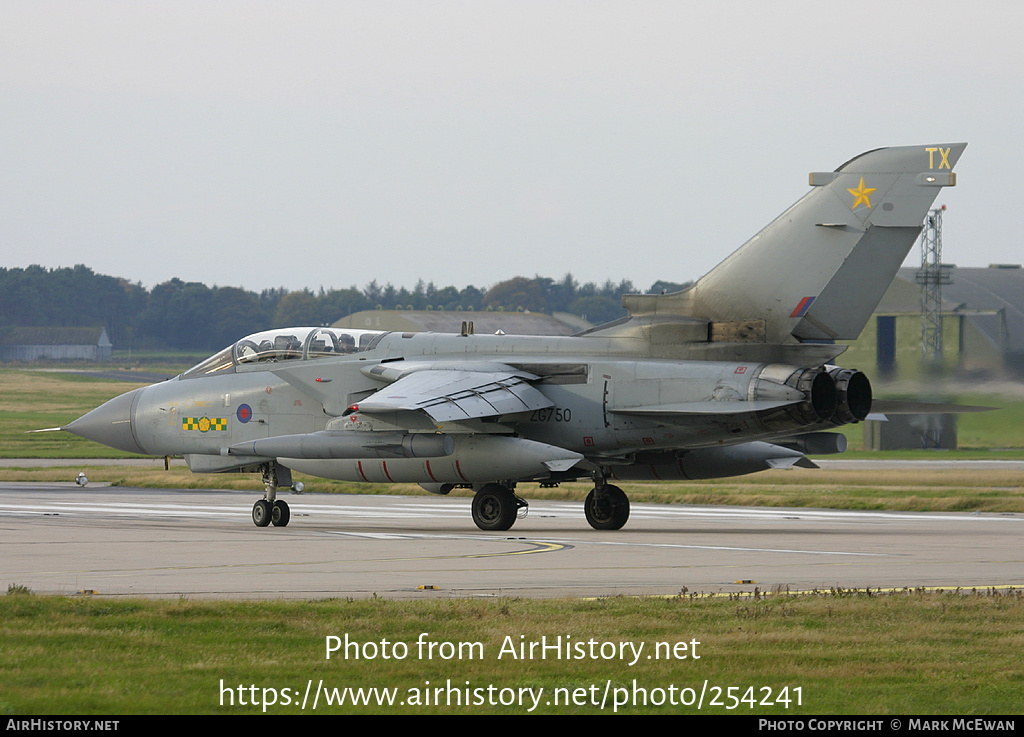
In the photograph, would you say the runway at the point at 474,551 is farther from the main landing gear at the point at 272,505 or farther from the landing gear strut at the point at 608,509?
the main landing gear at the point at 272,505

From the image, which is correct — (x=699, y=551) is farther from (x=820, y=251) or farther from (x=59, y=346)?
(x=59, y=346)

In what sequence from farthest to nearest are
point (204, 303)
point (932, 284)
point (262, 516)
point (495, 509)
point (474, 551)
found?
point (204, 303) → point (932, 284) → point (262, 516) → point (495, 509) → point (474, 551)

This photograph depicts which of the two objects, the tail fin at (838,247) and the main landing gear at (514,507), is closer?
the tail fin at (838,247)

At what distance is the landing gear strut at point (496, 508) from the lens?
21.6 metres

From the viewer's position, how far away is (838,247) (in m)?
19.8

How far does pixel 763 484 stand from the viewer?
34.8 m

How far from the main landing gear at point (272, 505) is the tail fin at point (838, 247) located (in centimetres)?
799

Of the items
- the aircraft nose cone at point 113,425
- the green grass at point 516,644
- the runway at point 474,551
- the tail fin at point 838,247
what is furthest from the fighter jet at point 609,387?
the green grass at point 516,644

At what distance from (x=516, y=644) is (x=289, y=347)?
14681mm

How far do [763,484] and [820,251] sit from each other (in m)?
15.8

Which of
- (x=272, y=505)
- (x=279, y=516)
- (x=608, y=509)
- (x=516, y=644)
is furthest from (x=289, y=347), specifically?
(x=516, y=644)

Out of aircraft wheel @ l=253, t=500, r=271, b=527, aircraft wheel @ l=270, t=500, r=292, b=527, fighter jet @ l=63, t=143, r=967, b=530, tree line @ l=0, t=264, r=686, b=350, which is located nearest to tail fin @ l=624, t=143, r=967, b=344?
fighter jet @ l=63, t=143, r=967, b=530

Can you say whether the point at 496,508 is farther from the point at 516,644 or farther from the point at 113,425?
the point at 516,644

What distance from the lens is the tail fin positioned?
19.5 meters
